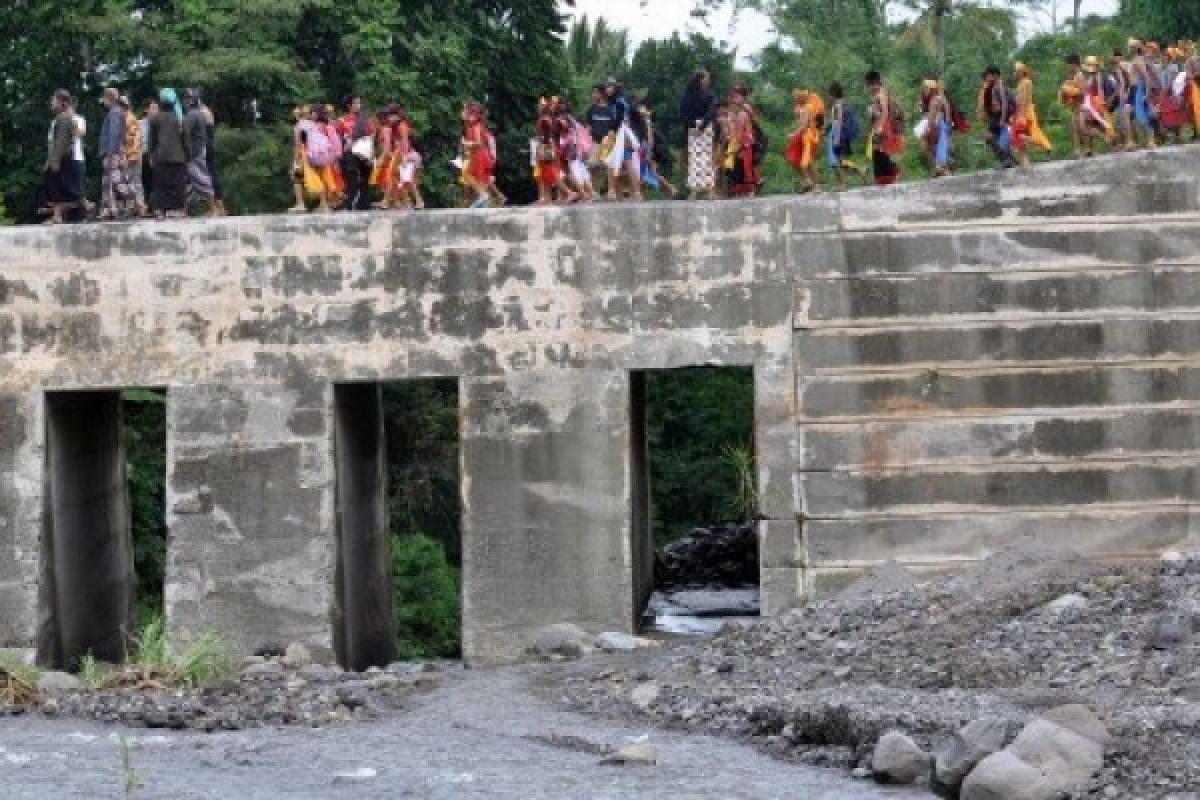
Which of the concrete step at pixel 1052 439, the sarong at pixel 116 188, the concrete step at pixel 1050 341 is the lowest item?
the concrete step at pixel 1052 439

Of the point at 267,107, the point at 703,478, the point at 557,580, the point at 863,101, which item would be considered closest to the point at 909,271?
the point at 557,580

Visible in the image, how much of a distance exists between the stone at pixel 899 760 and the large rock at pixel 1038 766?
2.40 feet

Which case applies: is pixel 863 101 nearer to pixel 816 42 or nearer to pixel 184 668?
pixel 816 42

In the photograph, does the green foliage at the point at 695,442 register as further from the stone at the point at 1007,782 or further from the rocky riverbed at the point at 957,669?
the stone at the point at 1007,782

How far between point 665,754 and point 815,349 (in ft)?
19.3

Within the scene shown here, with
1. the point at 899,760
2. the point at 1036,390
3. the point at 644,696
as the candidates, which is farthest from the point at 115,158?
the point at 899,760

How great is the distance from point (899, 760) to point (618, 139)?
853 centimetres

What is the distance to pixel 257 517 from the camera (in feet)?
72.9

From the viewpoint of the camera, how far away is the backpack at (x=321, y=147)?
2327 centimetres

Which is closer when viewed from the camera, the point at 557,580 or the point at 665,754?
the point at 665,754

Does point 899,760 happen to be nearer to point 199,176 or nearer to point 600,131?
point 600,131

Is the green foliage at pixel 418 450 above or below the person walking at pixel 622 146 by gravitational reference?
below

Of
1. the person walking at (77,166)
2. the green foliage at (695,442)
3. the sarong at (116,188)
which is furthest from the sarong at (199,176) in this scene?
the green foliage at (695,442)

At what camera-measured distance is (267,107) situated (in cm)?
3350
